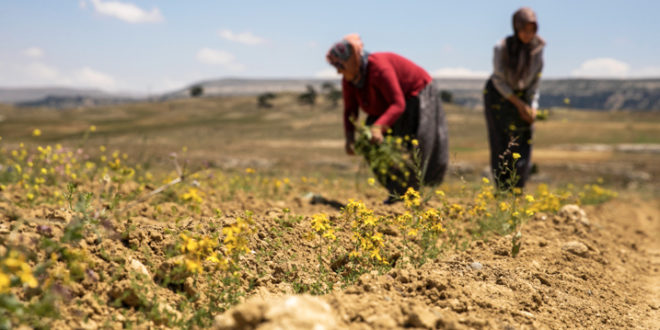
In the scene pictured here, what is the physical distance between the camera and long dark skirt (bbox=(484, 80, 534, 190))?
16.4 ft

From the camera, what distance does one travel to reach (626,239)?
4.97m

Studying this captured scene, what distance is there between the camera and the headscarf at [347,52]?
4312 millimetres

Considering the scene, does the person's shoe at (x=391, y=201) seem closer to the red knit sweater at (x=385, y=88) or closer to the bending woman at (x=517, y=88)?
the red knit sweater at (x=385, y=88)

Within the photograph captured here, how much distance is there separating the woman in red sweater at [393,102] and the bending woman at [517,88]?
64 centimetres

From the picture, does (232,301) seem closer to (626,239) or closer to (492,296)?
(492,296)

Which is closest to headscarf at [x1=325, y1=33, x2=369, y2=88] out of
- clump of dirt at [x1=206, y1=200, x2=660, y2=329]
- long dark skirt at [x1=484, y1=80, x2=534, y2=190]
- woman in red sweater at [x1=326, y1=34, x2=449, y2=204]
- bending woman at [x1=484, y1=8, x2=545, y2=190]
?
woman in red sweater at [x1=326, y1=34, x2=449, y2=204]

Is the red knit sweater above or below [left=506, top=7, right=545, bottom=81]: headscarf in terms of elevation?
below

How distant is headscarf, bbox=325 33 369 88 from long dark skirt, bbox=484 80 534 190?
1652 millimetres

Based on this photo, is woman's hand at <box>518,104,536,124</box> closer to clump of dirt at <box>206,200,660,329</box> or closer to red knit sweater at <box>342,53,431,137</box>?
red knit sweater at <box>342,53,431,137</box>

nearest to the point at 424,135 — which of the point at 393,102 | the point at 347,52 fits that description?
the point at 393,102

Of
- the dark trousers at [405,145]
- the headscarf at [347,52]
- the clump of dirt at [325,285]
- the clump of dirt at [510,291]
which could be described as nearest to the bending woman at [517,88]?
the dark trousers at [405,145]

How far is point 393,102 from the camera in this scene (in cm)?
438

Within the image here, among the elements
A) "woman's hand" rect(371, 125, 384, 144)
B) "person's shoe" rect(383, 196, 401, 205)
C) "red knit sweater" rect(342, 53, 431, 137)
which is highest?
"red knit sweater" rect(342, 53, 431, 137)

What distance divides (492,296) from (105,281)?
1.71m
